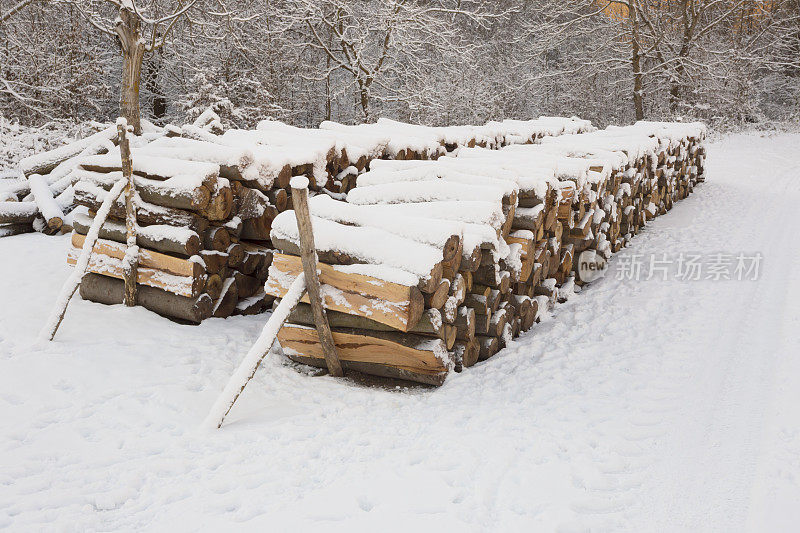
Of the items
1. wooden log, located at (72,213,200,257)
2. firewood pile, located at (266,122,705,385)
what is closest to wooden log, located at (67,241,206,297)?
wooden log, located at (72,213,200,257)

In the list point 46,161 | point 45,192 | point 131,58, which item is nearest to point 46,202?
point 45,192

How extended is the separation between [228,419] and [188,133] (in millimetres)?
4560

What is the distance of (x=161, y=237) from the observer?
549cm

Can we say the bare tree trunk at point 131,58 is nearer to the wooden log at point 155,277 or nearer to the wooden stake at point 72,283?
the wooden log at point 155,277

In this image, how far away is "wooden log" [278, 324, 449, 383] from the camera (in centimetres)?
445

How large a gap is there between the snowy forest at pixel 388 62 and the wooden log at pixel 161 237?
23.8ft

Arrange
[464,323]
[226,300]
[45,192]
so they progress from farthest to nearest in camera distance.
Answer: [45,192] → [226,300] → [464,323]

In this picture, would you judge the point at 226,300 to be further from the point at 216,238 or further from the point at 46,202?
the point at 46,202

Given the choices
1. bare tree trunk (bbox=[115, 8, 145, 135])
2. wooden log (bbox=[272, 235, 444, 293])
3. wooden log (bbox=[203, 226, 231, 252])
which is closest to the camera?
wooden log (bbox=[272, 235, 444, 293])

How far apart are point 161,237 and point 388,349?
8.65ft

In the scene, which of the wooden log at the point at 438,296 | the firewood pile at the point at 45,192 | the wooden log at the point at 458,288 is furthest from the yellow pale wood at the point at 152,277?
the firewood pile at the point at 45,192

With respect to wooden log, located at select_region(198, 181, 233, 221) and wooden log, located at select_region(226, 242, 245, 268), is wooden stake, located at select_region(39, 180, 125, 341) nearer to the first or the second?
wooden log, located at select_region(198, 181, 233, 221)

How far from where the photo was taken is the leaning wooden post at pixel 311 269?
401cm

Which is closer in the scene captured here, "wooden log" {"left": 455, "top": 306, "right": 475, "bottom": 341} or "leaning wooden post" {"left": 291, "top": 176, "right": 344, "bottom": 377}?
"leaning wooden post" {"left": 291, "top": 176, "right": 344, "bottom": 377}
